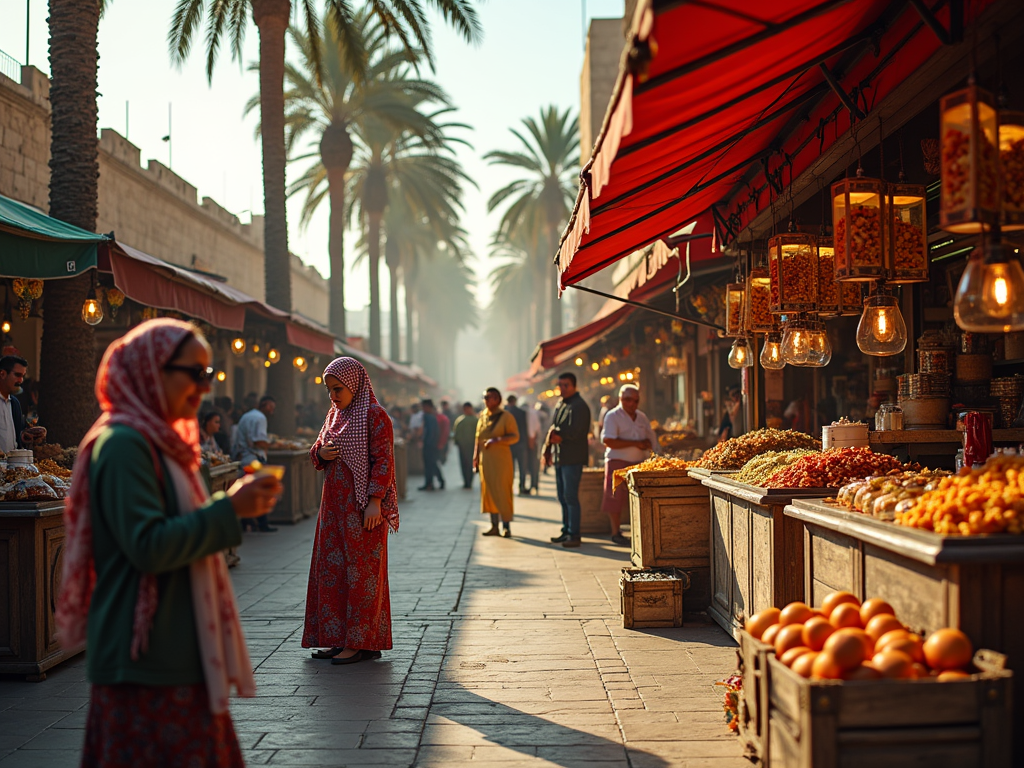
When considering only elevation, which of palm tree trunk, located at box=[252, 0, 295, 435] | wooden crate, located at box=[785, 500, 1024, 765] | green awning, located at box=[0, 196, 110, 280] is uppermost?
palm tree trunk, located at box=[252, 0, 295, 435]

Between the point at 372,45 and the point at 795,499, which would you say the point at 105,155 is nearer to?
the point at 372,45

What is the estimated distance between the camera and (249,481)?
276 cm

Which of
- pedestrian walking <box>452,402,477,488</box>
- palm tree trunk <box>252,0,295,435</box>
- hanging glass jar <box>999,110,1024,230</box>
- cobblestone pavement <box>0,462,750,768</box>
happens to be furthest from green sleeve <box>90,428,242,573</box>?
pedestrian walking <box>452,402,477,488</box>

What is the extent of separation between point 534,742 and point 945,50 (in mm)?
3460

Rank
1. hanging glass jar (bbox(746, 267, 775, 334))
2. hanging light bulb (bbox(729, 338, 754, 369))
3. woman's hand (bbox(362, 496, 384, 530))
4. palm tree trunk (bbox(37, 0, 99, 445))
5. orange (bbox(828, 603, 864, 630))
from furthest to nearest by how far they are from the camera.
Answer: palm tree trunk (bbox(37, 0, 99, 445)), hanging light bulb (bbox(729, 338, 754, 369)), hanging glass jar (bbox(746, 267, 775, 334)), woman's hand (bbox(362, 496, 384, 530)), orange (bbox(828, 603, 864, 630))

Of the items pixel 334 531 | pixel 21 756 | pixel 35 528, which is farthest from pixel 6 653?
pixel 334 531

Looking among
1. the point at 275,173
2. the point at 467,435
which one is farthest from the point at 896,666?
the point at 467,435

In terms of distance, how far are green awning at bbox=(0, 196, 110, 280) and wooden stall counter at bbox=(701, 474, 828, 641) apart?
5.16m

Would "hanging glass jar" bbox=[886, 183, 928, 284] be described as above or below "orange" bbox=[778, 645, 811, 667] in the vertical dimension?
above

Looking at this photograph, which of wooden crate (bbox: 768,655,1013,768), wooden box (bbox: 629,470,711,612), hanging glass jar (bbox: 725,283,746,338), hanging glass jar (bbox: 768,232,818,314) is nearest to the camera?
wooden crate (bbox: 768,655,1013,768)

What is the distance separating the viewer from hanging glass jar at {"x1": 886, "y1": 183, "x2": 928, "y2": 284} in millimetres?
4879

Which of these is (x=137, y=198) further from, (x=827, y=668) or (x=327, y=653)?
(x=827, y=668)

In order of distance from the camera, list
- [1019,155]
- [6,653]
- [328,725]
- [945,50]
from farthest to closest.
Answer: [6,653], [328,725], [945,50], [1019,155]

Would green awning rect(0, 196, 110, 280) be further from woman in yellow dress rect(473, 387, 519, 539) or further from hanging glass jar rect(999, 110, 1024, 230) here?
hanging glass jar rect(999, 110, 1024, 230)
